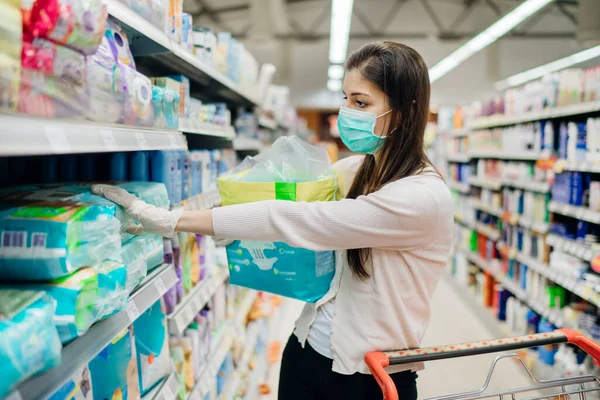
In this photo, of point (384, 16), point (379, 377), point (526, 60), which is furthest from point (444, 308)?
point (526, 60)

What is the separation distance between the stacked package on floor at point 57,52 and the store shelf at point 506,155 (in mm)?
3916

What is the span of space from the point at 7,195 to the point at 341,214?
85cm

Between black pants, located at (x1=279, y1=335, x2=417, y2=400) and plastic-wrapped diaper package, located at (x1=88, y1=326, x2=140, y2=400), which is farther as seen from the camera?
black pants, located at (x1=279, y1=335, x2=417, y2=400)

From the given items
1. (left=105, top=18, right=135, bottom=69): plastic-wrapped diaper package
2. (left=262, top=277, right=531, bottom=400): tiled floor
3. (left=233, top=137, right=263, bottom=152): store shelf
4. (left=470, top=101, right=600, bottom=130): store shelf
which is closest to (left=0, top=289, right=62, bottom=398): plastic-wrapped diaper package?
(left=105, top=18, right=135, bottom=69): plastic-wrapped diaper package

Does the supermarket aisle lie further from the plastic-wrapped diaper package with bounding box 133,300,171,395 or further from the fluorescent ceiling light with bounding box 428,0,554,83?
the fluorescent ceiling light with bounding box 428,0,554,83

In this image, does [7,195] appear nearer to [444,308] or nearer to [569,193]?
[569,193]

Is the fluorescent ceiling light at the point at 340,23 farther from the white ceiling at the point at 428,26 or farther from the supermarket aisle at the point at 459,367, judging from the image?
the supermarket aisle at the point at 459,367

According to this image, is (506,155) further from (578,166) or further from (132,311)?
(132,311)

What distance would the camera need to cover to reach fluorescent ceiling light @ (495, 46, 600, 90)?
409 inches

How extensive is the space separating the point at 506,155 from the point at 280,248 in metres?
3.98

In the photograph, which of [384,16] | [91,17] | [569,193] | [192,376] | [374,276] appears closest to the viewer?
[91,17]

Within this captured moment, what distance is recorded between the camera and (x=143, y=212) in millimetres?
1245

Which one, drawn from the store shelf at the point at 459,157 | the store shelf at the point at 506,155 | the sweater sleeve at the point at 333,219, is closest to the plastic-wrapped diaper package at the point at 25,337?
the sweater sleeve at the point at 333,219

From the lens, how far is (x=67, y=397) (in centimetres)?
107
